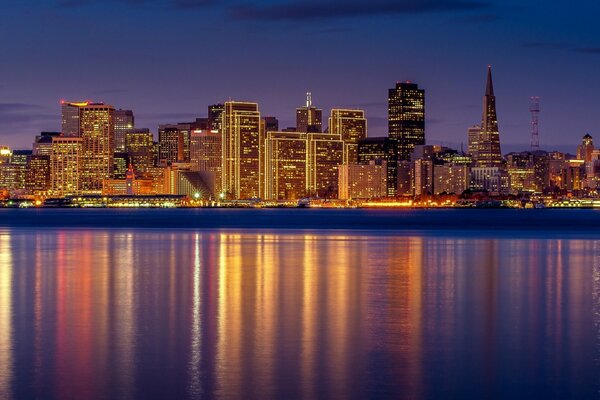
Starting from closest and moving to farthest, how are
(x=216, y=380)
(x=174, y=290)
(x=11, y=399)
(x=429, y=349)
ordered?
(x=11, y=399) < (x=216, y=380) < (x=429, y=349) < (x=174, y=290)

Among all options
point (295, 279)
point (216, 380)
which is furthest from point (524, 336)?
point (295, 279)

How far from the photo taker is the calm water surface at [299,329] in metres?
18.4

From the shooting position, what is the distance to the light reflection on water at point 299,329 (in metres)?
18.5

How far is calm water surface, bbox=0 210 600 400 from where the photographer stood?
60.5 feet

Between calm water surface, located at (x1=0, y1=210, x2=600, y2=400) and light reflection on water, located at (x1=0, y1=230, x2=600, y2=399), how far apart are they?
63 millimetres

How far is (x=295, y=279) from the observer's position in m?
39.5

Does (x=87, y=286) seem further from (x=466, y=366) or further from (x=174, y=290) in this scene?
(x=466, y=366)

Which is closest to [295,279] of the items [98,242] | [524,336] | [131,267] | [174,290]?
[174,290]

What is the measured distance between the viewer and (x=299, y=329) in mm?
25250

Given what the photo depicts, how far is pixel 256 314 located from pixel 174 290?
772 cm

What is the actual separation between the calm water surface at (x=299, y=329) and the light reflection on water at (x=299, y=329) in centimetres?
6

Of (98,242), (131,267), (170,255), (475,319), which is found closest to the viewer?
(475,319)

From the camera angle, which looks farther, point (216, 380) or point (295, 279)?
point (295, 279)

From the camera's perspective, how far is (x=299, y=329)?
82.8 feet
